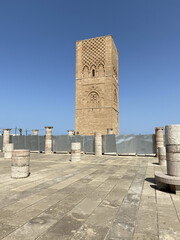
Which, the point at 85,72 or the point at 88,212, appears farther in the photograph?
the point at 85,72

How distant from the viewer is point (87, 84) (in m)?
33.9

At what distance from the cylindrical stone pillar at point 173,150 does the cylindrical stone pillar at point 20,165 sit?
534cm

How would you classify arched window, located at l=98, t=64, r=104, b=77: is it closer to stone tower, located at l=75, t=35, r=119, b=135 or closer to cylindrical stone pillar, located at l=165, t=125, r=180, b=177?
stone tower, located at l=75, t=35, r=119, b=135

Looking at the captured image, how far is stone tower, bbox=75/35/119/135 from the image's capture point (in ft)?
105

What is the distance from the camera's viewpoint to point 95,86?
33.3 meters

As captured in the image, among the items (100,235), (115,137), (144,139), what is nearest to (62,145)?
(115,137)

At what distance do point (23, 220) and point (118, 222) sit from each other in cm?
175

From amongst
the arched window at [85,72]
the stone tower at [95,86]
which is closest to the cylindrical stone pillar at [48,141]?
the stone tower at [95,86]

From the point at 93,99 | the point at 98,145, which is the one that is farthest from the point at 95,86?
the point at 98,145

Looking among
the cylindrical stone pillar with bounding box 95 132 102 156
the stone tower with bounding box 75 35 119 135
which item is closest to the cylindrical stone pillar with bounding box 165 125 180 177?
the cylindrical stone pillar with bounding box 95 132 102 156

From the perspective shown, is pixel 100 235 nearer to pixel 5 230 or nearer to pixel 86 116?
pixel 5 230

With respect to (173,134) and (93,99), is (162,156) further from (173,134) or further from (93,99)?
(93,99)

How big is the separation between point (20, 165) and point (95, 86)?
2818cm

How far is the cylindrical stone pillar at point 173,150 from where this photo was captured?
519cm
